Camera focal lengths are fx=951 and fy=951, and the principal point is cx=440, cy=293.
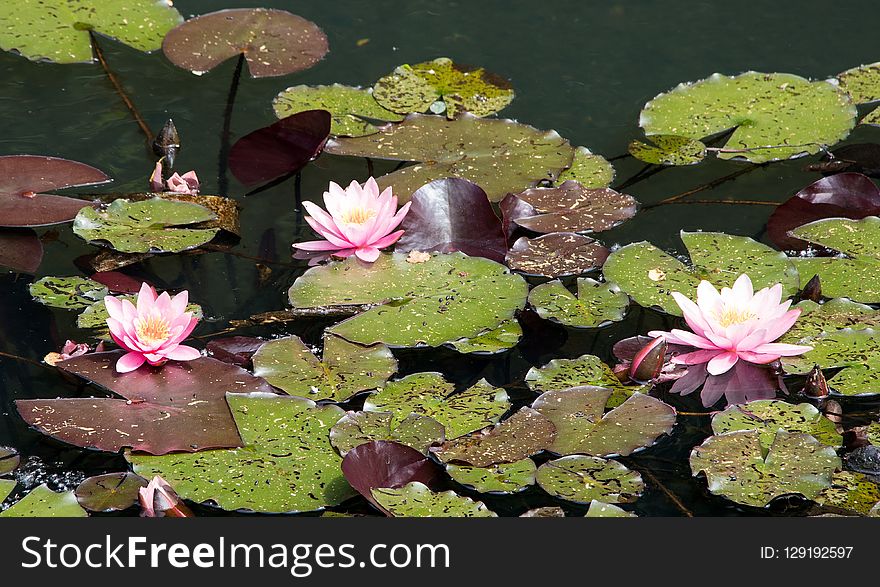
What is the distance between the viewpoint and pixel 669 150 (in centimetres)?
342

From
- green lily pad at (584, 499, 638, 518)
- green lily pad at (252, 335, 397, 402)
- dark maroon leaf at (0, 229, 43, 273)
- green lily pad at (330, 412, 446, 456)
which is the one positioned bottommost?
dark maroon leaf at (0, 229, 43, 273)

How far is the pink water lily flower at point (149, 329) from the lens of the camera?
2426mm

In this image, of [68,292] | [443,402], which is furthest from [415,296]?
[68,292]

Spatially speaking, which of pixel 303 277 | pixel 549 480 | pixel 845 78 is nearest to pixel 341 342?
pixel 303 277

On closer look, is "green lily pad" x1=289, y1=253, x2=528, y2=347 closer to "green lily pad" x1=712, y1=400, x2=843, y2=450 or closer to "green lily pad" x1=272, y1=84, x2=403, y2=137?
"green lily pad" x1=712, y1=400, x2=843, y2=450

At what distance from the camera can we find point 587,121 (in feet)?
12.1

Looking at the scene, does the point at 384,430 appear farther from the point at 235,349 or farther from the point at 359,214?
the point at 359,214

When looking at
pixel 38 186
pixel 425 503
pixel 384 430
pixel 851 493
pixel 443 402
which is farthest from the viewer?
pixel 38 186

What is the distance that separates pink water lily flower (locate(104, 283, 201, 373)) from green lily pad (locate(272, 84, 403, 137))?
47.3 inches

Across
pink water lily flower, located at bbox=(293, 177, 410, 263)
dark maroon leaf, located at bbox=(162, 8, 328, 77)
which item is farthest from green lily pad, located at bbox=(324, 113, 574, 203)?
dark maroon leaf, located at bbox=(162, 8, 328, 77)

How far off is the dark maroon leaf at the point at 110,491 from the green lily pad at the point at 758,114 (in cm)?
223

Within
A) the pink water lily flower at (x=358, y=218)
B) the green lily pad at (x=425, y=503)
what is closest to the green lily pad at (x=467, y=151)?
the pink water lily flower at (x=358, y=218)

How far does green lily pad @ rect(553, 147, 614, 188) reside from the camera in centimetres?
326

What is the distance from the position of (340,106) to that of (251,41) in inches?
20.0
